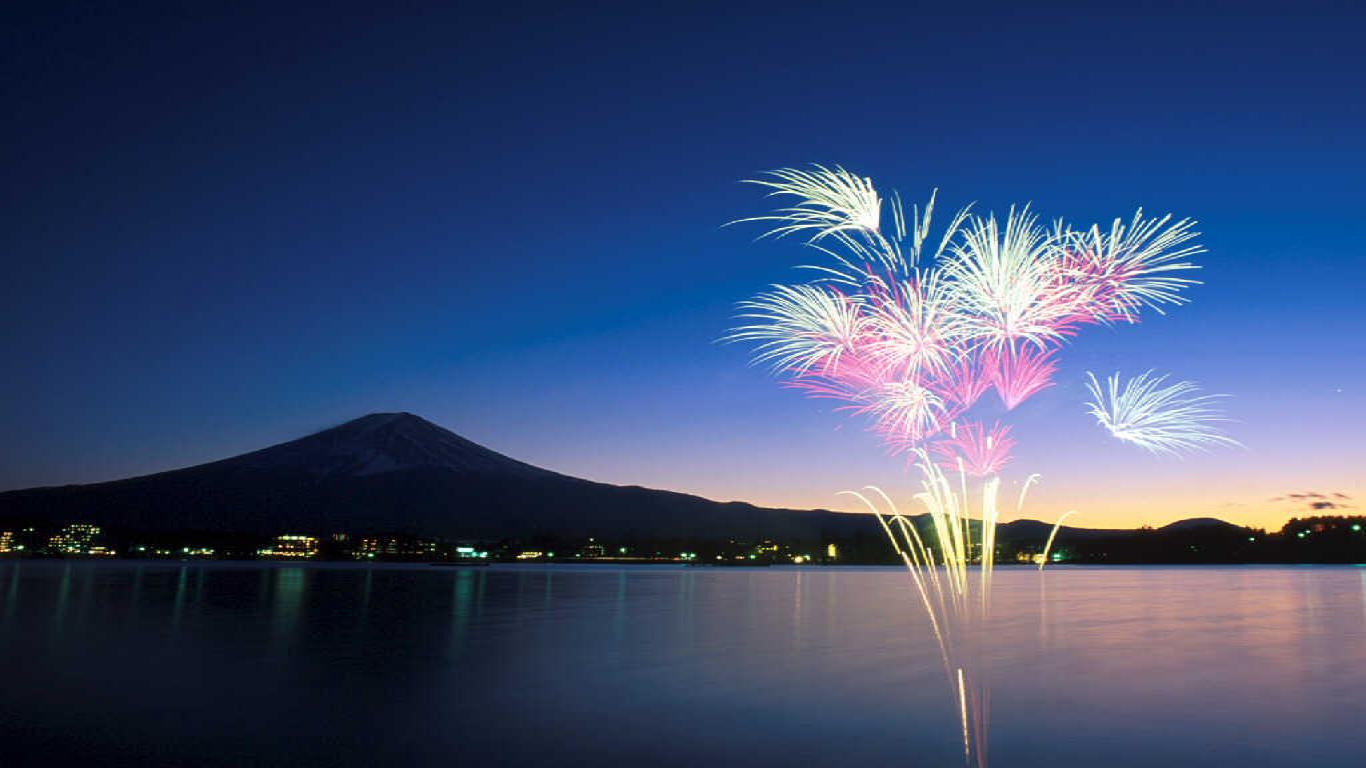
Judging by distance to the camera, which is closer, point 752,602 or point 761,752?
point 761,752

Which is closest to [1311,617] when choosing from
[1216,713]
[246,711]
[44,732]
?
[1216,713]

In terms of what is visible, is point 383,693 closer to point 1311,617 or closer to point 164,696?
point 164,696

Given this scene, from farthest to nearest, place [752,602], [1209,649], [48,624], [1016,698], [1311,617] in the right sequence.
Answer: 1. [752,602]
2. [1311,617]
3. [48,624]
4. [1209,649]
5. [1016,698]

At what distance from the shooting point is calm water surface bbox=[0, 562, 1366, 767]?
49.3ft

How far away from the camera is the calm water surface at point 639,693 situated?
15.0 meters

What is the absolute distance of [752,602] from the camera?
2677 inches

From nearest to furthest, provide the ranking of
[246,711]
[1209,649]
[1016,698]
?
[246,711] → [1016,698] → [1209,649]

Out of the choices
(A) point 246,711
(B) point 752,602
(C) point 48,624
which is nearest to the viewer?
(A) point 246,711

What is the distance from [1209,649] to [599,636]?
2179cm

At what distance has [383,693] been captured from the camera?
800 inches

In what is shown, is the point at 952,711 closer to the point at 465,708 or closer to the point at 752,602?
the point at 465,708

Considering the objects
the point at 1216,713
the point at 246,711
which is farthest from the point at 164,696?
the point at 1216,713

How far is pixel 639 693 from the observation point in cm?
2150

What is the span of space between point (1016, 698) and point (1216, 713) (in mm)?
3917
